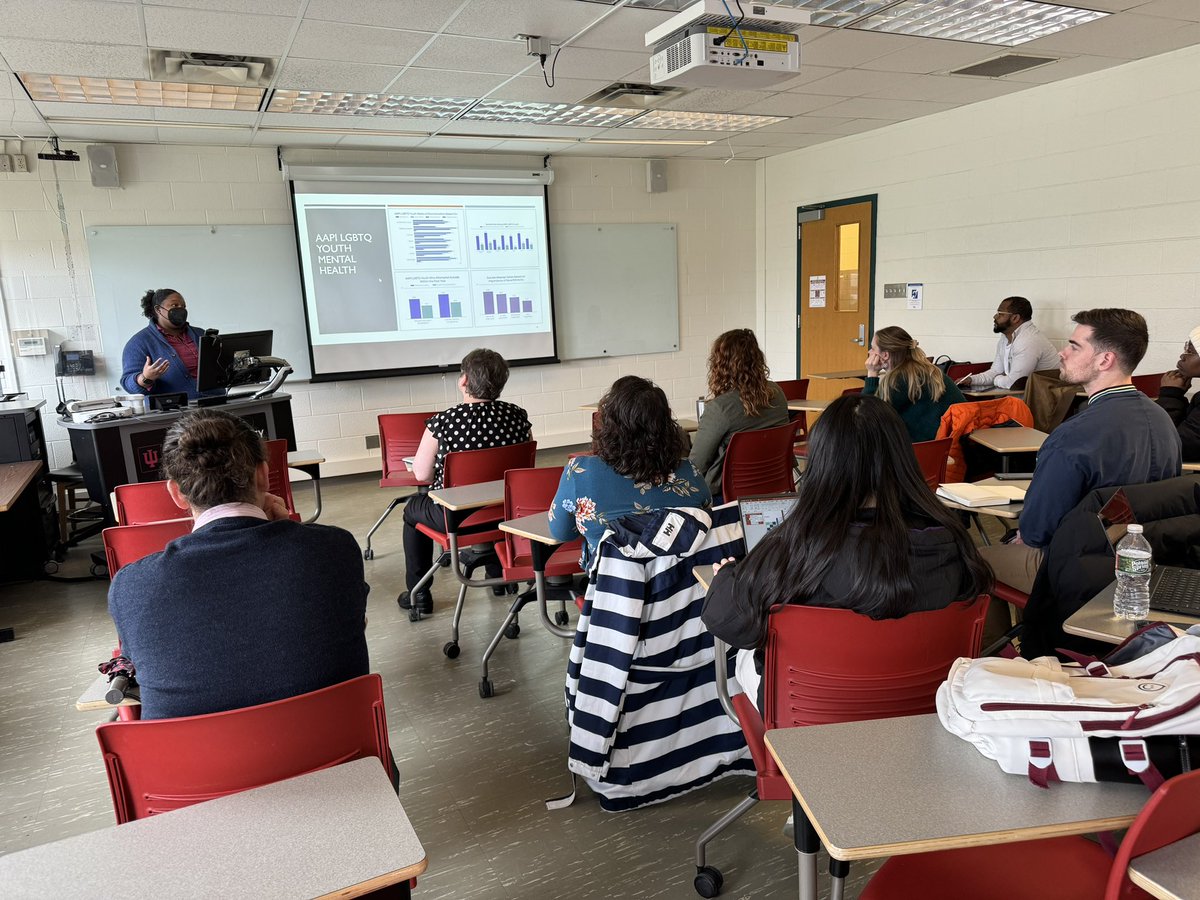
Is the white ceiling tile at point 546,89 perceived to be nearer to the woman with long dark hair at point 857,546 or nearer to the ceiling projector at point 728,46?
the ceiling projector at point 728,46

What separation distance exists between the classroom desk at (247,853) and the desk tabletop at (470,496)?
1730 mm

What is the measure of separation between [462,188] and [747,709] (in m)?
6.01

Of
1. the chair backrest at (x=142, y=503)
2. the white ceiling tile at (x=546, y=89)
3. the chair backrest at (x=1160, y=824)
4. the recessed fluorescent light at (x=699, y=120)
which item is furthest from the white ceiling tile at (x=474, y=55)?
the chair backrest at (x=1160, y=824)

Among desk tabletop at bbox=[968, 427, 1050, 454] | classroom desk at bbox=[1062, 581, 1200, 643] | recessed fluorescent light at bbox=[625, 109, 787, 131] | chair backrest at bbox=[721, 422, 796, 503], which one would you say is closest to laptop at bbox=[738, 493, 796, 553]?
classroom desk at bbox=[1062, 581, 1200, 643]

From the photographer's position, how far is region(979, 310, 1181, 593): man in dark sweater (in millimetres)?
2227

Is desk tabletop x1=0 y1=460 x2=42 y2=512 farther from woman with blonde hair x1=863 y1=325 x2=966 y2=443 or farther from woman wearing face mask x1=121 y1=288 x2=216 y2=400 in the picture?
woman with blonde hair x1=863 y1=325 x2=966 y2=443

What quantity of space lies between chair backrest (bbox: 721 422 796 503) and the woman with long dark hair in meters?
1.85

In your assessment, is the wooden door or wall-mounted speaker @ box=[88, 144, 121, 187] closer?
wall-mounted speaker @ box=[88, 144, 121, 187]

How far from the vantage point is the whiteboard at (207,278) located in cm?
590

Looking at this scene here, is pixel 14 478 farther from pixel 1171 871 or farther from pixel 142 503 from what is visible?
pixel 1171 871

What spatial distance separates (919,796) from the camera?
111 centimetres

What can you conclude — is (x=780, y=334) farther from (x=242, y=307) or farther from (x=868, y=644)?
(x=868, y=644)

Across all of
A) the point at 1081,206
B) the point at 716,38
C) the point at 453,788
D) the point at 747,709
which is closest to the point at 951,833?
the point at 747,709

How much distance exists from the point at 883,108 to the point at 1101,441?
4.47 metres
